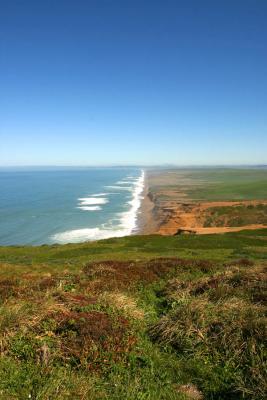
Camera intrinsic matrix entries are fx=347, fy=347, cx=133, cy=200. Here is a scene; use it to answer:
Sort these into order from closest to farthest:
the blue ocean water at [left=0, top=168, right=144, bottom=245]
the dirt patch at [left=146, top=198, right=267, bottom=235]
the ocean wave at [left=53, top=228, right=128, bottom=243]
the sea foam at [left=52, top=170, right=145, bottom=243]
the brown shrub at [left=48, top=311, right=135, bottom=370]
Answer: the brown shrub at [left=48, top=311, right=135, bottom=370], the ocean wave at [left=53, top=228, right=128, bottom=243], the sea foam at [left=52, top=170, right=145, bottom=243], the blue ocean water at [left=0, top=168, right=144, bottom=245], the dirt patch at [left=146, top=198, right=267, bottom=235]

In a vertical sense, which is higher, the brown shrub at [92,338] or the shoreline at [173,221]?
the brown shrub at [92,338]

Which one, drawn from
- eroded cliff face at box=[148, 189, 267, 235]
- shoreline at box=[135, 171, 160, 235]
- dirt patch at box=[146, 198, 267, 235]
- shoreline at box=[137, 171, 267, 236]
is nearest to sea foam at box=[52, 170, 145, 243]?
shoreline at box=[135, 171, 160, 235]

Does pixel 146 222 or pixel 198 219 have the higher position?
pixel 198 219

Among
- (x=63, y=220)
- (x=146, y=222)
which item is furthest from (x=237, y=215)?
(x=63, y=220)

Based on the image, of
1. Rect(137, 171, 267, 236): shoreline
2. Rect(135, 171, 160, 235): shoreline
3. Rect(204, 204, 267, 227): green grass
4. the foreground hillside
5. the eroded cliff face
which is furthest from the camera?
Rect(204, 204, 267, 227): green grass

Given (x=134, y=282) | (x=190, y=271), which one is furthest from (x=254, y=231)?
(x=134, y=282)

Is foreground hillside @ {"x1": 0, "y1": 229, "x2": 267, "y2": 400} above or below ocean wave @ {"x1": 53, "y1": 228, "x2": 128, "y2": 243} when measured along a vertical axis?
above

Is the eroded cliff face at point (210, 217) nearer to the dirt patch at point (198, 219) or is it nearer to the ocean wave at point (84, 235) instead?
the dirt patch at point (198, 219)

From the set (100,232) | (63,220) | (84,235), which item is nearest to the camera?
(84,235)

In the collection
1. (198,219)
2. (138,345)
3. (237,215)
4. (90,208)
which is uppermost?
(138,345)

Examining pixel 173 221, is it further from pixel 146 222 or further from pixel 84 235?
pixel 84 235

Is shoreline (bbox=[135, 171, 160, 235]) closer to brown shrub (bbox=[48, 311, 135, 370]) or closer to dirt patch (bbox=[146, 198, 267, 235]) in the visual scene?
dirt patch (bbox=[146, 198, 267, 235])

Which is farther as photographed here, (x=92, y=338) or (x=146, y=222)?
(x=146, y=222)

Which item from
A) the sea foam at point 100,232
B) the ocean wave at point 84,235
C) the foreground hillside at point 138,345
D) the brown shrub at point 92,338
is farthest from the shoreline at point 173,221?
the brown shrub at point 92,338
